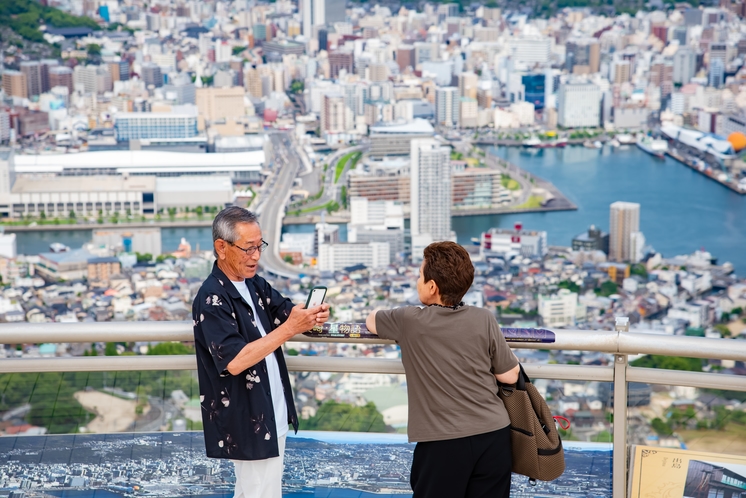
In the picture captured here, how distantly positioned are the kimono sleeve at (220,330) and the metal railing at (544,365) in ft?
0.30

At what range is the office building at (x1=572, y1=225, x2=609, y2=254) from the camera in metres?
12.9

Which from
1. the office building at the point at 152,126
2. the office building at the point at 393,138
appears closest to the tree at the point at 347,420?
the office building at the point at 393,138

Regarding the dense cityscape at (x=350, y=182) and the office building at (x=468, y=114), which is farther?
the office building at (x=468, y=114)

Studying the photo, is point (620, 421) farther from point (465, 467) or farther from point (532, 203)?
point (532, 203)

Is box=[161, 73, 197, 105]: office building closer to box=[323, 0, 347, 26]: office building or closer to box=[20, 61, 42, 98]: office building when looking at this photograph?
box=[20, 61, 42, 98]: office building

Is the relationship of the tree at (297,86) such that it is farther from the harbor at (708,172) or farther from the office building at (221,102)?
the harbor at (708,172)

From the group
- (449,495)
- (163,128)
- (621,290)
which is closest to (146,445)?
(449,495)

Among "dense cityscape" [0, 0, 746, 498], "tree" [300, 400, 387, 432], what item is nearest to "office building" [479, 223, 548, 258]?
"dense cityscape" [0, 0, 746, 498]

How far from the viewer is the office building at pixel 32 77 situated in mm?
19812

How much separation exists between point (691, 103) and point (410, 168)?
7.65 m

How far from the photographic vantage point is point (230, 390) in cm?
68

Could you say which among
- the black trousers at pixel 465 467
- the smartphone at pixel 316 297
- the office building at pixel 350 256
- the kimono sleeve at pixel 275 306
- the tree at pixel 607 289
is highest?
the smartphone at pixel 316 297

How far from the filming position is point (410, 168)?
15.9m

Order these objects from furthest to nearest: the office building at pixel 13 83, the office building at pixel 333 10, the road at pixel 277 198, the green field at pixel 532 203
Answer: the office building at pixel 333 10
the office building at pixel 13 83
the green field at pixel 532 203
the road at pixel 277 198
